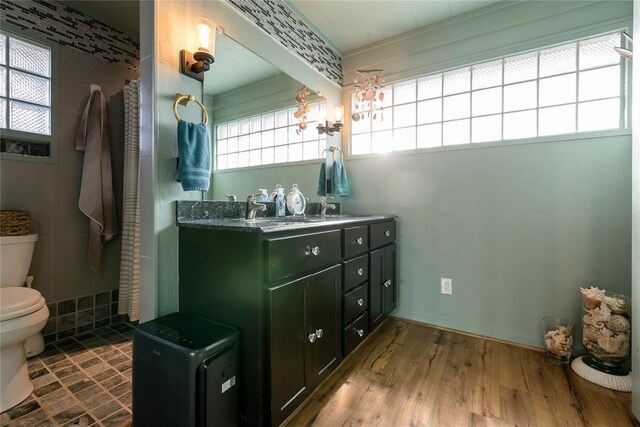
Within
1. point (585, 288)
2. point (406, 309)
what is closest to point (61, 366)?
point (406, 309)

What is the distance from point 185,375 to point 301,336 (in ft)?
1.56

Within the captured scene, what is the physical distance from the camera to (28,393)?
4.56ft

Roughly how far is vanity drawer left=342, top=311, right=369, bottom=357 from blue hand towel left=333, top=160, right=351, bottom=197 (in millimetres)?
1044

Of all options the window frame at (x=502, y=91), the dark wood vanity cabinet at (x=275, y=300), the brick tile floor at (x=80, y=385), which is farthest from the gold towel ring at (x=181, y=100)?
the window frame at (x=502, y=91)

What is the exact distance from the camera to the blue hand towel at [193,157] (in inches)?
50.4

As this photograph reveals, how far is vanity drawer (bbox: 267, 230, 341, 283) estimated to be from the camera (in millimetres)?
1100

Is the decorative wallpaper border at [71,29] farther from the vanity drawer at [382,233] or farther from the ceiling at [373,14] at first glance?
the vanity drawer at [382,233]

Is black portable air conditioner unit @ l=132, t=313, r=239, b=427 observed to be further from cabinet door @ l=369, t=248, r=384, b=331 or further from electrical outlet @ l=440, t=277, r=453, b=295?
electrical outlet @ l=440, t=277, r=453, b=295

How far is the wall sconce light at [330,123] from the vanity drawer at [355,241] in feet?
3.28

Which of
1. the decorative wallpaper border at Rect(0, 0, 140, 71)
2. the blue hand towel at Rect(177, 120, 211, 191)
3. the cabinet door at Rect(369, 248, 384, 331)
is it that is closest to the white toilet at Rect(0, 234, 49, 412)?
the blue hand towel at Rect(177, 120, 211, 191)

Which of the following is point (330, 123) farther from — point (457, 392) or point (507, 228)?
Result: point (457, 392)

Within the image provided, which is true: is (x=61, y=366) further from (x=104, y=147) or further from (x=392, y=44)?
(x=392, y=44)

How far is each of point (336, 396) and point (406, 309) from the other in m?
1.16

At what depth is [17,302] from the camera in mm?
1362
